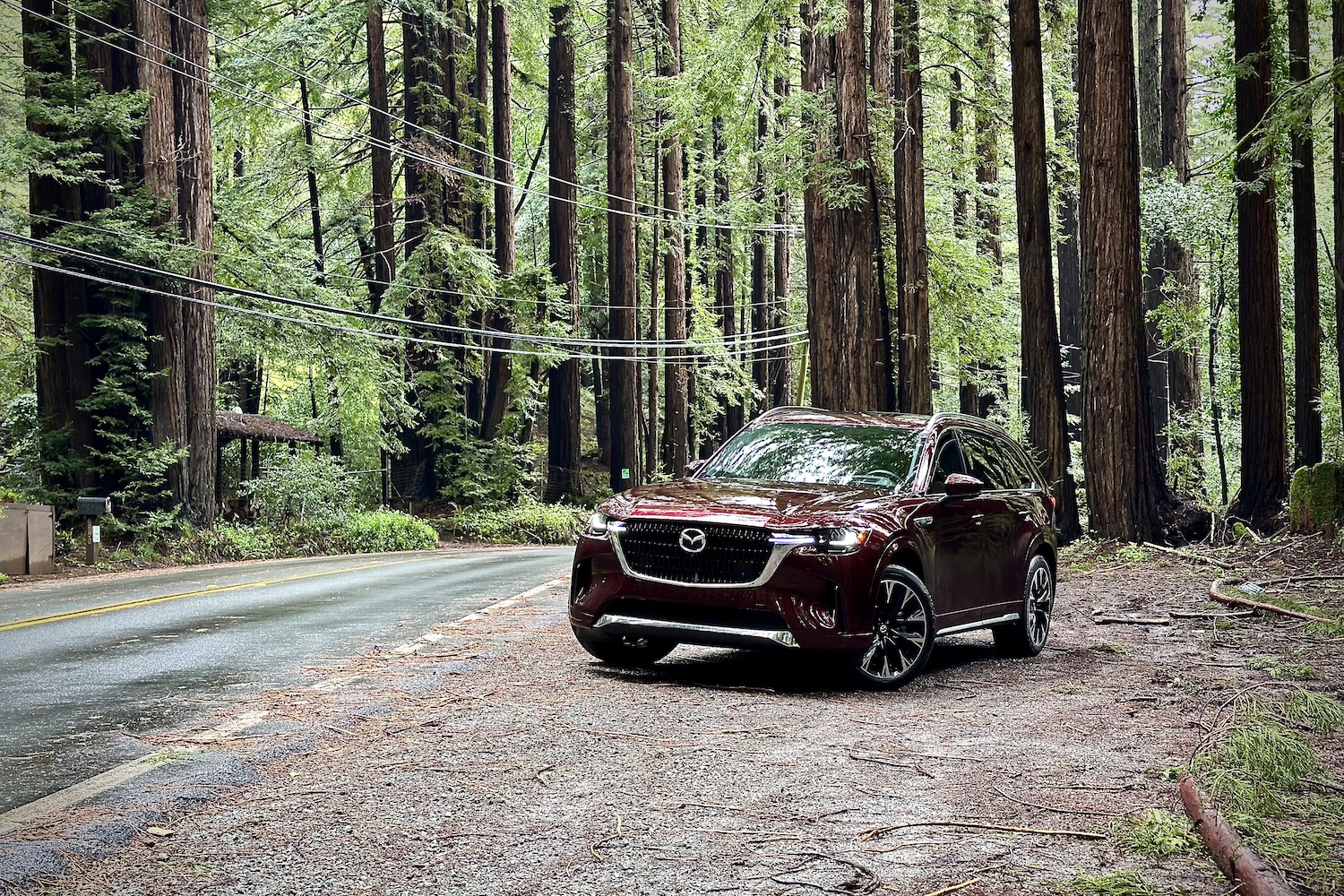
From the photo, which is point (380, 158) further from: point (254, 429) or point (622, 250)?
point (254, 429)

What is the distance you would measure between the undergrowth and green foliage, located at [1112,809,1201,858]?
0.18 metres

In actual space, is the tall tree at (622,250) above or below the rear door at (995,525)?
above

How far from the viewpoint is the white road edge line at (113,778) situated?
19.2 ft

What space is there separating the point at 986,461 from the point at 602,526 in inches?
142

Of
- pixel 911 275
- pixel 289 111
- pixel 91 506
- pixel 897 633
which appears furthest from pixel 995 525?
pixel 289 111

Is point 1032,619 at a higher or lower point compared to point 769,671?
higher

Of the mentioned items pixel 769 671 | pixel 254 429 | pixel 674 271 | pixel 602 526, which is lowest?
pixel 769 671

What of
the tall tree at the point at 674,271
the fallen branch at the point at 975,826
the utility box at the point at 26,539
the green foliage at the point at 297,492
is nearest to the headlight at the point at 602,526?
the fallen branch at the point at 975,826

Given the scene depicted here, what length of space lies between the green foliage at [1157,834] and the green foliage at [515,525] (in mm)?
37167

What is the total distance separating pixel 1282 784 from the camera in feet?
19.7

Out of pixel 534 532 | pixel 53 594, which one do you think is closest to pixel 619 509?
pixel 53 594

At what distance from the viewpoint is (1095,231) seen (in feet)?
67.4

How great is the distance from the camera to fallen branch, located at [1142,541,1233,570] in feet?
59.1

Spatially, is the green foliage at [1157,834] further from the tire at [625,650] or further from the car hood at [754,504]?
the tire at [625,650]
